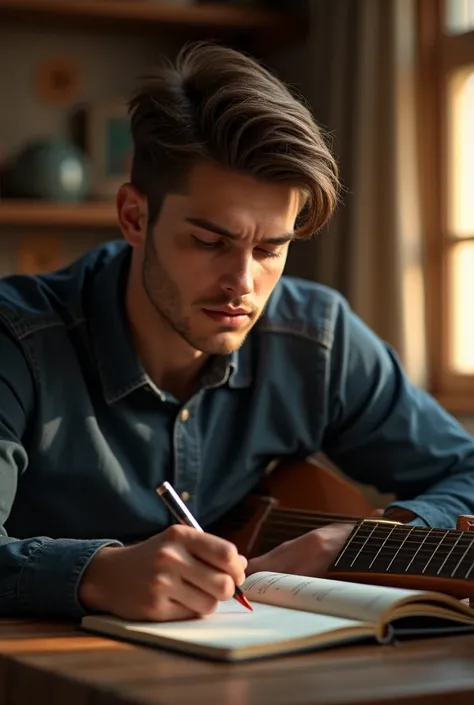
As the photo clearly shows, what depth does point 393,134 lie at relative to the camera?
3361 millimetres

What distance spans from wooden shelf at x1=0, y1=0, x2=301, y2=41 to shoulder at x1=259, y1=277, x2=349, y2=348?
1.82 metres

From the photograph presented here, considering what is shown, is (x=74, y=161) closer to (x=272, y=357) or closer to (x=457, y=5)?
(x=457, y=5)

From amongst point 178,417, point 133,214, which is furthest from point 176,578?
point 133,214

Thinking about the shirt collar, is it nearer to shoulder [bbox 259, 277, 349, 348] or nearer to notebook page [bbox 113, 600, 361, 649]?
shoulder [bbox 259, 277, 349, 348]

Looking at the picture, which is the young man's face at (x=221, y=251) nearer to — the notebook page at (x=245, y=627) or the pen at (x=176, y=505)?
the pen at (x=176, y=505)

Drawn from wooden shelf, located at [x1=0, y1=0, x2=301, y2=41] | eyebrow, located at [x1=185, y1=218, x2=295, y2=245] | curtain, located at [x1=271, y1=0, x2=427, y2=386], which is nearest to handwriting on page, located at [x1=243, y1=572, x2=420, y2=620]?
eyebrow, located at [x1=185, y1=218, x2=295, y2=245]

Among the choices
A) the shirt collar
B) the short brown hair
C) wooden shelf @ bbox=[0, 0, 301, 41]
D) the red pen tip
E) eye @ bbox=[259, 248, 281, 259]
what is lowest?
the red pen tip

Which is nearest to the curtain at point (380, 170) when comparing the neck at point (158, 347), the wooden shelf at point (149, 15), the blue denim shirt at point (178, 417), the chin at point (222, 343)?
the wooden shelf at point (149, 15)

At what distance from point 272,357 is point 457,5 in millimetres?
1878

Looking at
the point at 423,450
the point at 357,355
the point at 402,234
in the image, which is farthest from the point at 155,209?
the point at 402,234

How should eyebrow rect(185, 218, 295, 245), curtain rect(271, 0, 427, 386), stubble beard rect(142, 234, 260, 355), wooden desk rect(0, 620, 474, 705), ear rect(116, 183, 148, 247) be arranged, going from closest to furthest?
1. wooden desk rect(0, 620, 474, 705)
2. eyebrow rect(185, 218, 295, 245)
3. stubble beard rect(142, 234, 260, 355)
4. ear rect(116, 183, 148, 247)
5. curtain rect(271, 0, 427, 386)

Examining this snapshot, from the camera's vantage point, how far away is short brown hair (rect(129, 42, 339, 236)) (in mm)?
1653

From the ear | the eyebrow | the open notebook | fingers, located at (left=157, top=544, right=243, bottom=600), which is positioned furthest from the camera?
the ear

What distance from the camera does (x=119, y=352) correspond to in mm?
1816
